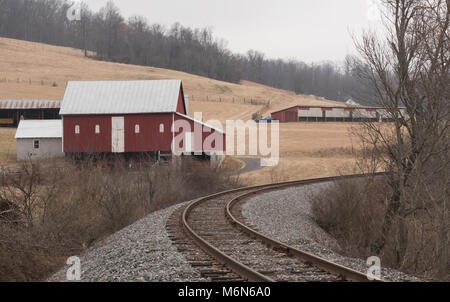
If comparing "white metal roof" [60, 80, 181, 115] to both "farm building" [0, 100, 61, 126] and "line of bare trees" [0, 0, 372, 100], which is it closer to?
"farm building" [0, 100, 61, 126]

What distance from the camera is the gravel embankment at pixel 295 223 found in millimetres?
9247

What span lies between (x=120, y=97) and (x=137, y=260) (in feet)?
107

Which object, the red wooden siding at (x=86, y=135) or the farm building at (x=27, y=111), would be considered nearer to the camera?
the red wooden siding at (x=86, y=135)

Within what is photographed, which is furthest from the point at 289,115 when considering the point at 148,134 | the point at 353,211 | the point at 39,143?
the point at 353,211

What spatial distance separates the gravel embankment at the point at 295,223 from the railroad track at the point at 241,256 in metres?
0.69

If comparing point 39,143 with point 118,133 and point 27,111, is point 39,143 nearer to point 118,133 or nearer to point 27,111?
point 118,133

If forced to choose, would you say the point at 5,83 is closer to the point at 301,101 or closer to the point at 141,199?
the point at 301,101

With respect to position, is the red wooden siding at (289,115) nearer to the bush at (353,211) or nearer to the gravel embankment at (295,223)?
the gravel embankment at (295,223)

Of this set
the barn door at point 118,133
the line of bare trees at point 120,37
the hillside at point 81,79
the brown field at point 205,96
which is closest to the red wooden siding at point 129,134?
the barn door at point 118,133

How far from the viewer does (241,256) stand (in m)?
9.52

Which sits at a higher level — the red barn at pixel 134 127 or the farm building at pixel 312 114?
the farm building at pixel 312 114

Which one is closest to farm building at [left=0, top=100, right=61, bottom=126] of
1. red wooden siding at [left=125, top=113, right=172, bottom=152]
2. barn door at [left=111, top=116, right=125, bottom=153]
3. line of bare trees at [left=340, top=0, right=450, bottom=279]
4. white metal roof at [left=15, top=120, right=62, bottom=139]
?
white metal roof at [left=15, top=120, right=62, bottom=139]
